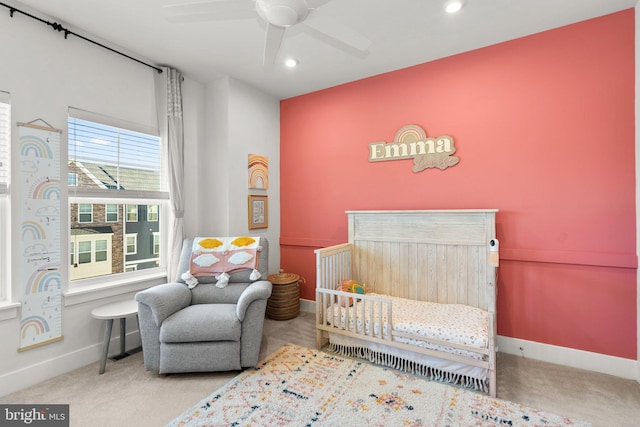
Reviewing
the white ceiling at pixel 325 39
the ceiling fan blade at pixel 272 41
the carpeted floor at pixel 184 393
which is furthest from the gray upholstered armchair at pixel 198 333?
the white ceiling at pixel 325 39

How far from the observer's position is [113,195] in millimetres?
2686

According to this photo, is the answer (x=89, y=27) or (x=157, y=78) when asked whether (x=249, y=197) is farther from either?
(x=89, y=27)

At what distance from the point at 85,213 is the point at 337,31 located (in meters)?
2.42

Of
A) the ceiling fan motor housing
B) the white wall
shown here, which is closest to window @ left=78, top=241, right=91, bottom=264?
the white wall

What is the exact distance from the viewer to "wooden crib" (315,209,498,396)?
217 centimetres

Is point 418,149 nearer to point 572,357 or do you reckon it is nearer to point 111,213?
point 572,357

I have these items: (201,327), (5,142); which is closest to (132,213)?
(5,142)

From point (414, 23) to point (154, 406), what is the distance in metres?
3.21

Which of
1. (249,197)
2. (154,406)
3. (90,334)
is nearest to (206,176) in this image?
(249,197)

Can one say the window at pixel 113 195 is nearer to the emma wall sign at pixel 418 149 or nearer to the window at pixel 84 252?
the window at pixel 84 252

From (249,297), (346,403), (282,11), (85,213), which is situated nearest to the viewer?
(282,11)

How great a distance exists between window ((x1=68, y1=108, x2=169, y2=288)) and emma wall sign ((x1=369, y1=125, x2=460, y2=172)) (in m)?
2.24

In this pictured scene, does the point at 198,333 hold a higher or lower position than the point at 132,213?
lower

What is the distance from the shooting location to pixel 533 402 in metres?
1.97
